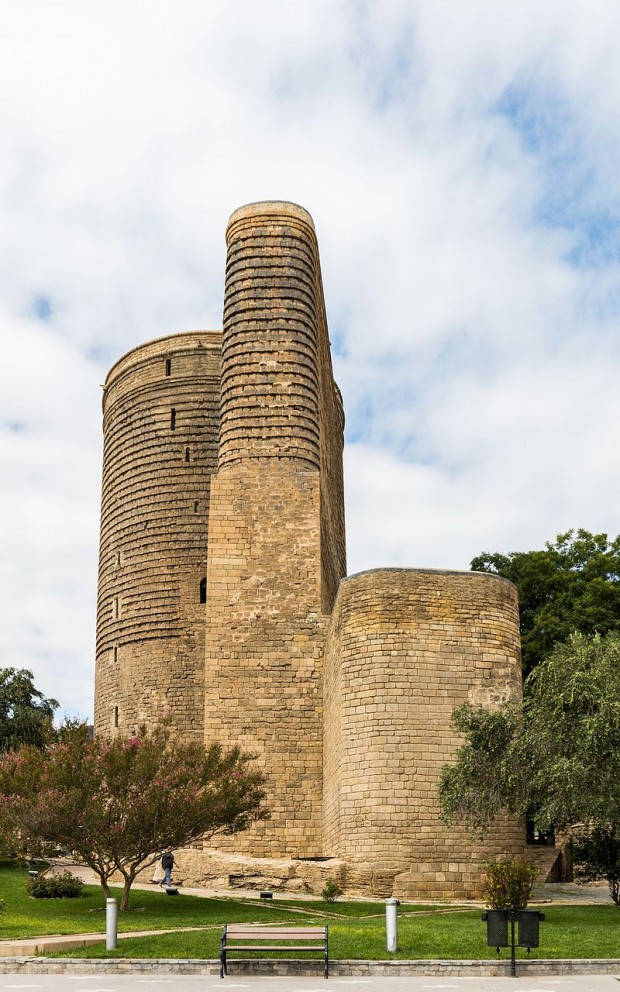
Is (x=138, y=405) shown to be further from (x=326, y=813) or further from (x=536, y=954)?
(x=536, y=954)

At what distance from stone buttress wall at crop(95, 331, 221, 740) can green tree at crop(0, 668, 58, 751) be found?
5.46 feet

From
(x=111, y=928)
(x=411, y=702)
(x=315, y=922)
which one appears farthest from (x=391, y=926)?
(x=411, y=702)

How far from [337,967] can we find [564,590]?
20.7 m

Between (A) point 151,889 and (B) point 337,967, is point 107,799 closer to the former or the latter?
(A) point 151,889

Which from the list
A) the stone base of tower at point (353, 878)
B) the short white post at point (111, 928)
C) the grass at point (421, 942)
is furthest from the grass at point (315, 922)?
the stone base of tower at point (353, 878)

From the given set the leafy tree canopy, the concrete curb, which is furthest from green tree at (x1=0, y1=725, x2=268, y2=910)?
the concrete curb

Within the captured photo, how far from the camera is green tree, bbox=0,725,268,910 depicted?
1622 cm

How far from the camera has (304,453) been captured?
85.4ft

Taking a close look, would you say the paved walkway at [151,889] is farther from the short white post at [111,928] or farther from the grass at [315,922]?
the short white post at [111,928]

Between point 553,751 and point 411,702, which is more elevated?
point 411,702

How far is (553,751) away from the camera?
645 inches

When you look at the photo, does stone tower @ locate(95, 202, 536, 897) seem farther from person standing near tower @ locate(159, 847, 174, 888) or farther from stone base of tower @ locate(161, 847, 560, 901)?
person standing near tower @ locate(159, 847, 174, 888)

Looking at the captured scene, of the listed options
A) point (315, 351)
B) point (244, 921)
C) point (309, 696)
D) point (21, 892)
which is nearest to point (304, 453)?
point (315, 351)

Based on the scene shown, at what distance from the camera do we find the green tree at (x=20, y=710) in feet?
99.7
